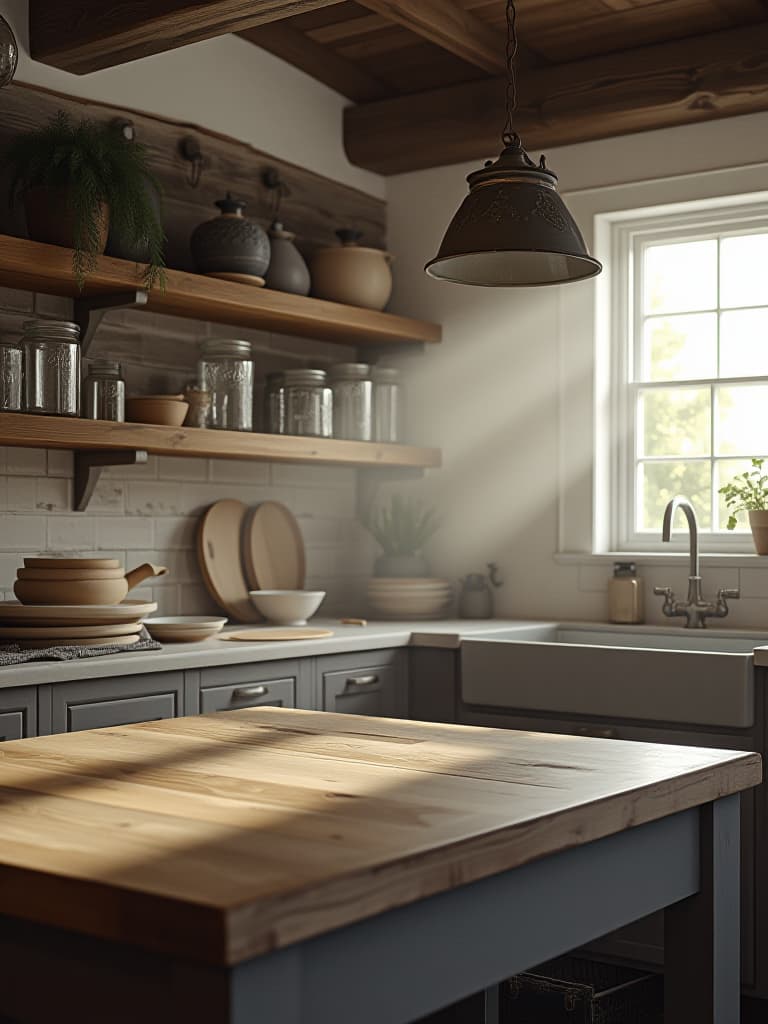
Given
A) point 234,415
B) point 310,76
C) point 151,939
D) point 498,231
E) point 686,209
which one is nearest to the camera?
point 151,939

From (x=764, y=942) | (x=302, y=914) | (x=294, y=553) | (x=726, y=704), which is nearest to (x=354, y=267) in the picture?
(x=294, y=553)

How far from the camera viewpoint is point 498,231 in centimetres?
231

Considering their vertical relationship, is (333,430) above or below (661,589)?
above

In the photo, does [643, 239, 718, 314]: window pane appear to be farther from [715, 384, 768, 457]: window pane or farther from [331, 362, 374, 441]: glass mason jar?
[331, 362, 374, 441]: glass mason jar

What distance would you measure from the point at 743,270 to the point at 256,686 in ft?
7.33

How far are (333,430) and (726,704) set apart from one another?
1.82 meters

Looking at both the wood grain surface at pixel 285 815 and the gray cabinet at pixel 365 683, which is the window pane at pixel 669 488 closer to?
the gray cabinet at pixel 365 683

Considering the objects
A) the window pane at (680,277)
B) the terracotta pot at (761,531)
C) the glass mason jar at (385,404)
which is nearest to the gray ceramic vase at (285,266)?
the glass mason jar at (385,404)

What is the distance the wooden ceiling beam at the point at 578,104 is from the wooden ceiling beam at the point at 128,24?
133 centimetres

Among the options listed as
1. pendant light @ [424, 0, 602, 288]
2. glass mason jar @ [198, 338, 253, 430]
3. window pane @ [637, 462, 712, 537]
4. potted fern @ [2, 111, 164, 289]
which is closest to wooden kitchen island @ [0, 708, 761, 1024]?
pendant light @ [424, 0, 602, 288]

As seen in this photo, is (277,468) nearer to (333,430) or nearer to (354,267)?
(333,430)

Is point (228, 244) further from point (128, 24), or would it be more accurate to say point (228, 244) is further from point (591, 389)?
point (591, 389)

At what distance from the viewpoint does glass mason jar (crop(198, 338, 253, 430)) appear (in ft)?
13.6

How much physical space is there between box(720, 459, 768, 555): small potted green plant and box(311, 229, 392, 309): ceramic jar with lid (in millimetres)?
1431
